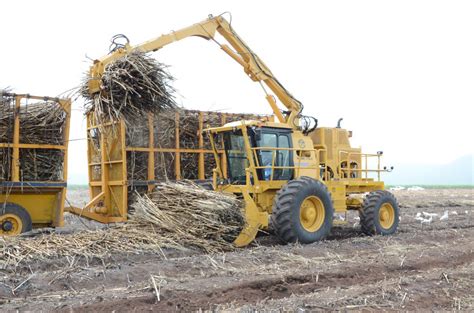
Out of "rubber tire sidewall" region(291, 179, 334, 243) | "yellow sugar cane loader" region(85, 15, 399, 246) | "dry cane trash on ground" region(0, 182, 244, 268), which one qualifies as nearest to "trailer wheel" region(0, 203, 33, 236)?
"dry cane trash on ground" region(0, 182, 244, 268)

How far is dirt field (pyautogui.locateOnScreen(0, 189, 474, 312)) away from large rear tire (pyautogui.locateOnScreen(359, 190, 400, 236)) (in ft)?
7.03

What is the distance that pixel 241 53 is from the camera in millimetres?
12547

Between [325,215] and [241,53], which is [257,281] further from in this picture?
[241,53]

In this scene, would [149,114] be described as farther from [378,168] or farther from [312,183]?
[378,168]

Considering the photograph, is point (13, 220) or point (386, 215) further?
point (386, 215)

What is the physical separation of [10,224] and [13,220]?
100mm

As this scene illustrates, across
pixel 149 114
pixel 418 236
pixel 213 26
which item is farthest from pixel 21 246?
pixel 418 236

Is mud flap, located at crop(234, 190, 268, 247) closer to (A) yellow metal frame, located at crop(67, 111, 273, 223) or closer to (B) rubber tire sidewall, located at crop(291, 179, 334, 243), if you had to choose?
(B) rubber tire sidewall, located at crop(291, 179, 334, 243)

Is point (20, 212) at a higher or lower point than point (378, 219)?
higher

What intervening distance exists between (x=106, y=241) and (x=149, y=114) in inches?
122

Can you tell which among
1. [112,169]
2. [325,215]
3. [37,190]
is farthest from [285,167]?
[37,190]

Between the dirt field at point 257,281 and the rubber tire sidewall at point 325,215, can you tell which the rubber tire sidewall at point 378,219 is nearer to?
the rubber tire sidewall at point 325,215

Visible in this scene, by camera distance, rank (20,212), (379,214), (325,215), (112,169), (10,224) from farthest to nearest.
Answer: (112,169), (379,214), (325,215), (20,212), (10,224)

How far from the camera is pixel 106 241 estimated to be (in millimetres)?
9000
